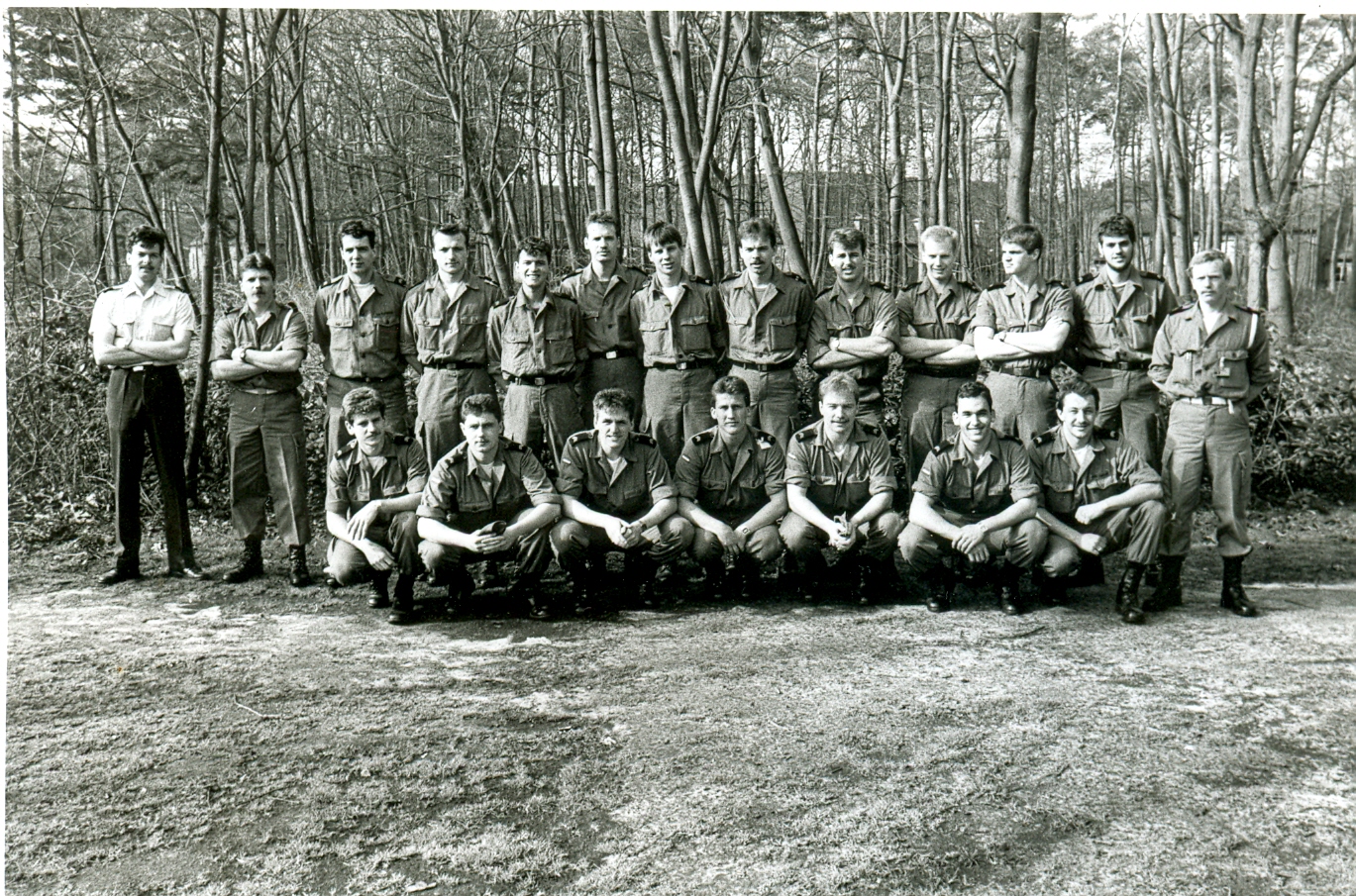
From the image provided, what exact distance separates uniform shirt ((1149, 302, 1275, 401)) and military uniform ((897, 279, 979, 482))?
96 centimetres

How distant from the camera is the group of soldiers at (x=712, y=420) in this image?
450cm

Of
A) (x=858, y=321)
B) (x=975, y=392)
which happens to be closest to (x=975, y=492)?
(x=975, y=392)

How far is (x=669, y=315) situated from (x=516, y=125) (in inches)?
330

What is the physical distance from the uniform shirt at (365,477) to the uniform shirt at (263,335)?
76 cm

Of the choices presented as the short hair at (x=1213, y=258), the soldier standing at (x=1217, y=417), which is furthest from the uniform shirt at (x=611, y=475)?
the short hair at (x=1213, y=258)

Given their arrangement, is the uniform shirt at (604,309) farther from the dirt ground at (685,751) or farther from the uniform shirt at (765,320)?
the dirt ground at (685,751)

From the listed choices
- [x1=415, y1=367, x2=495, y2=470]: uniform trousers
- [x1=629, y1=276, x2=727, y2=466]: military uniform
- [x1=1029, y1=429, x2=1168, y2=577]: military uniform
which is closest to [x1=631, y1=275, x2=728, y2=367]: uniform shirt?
[x1=629, y1=276, x2=727, y2=466]: military uniform

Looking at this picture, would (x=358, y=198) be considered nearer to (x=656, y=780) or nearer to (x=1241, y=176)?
(x=1241, y=176)

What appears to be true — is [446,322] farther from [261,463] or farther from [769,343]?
[769,343]

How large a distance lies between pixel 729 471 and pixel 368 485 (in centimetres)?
165

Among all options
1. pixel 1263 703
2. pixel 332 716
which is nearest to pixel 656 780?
pixel 332 716

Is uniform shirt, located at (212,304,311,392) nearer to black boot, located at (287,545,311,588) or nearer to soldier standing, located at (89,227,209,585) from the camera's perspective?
soldier standing, located at (89,227,209,585)

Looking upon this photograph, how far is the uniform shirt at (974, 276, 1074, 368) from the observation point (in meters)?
4.95

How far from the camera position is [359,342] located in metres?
5.21
